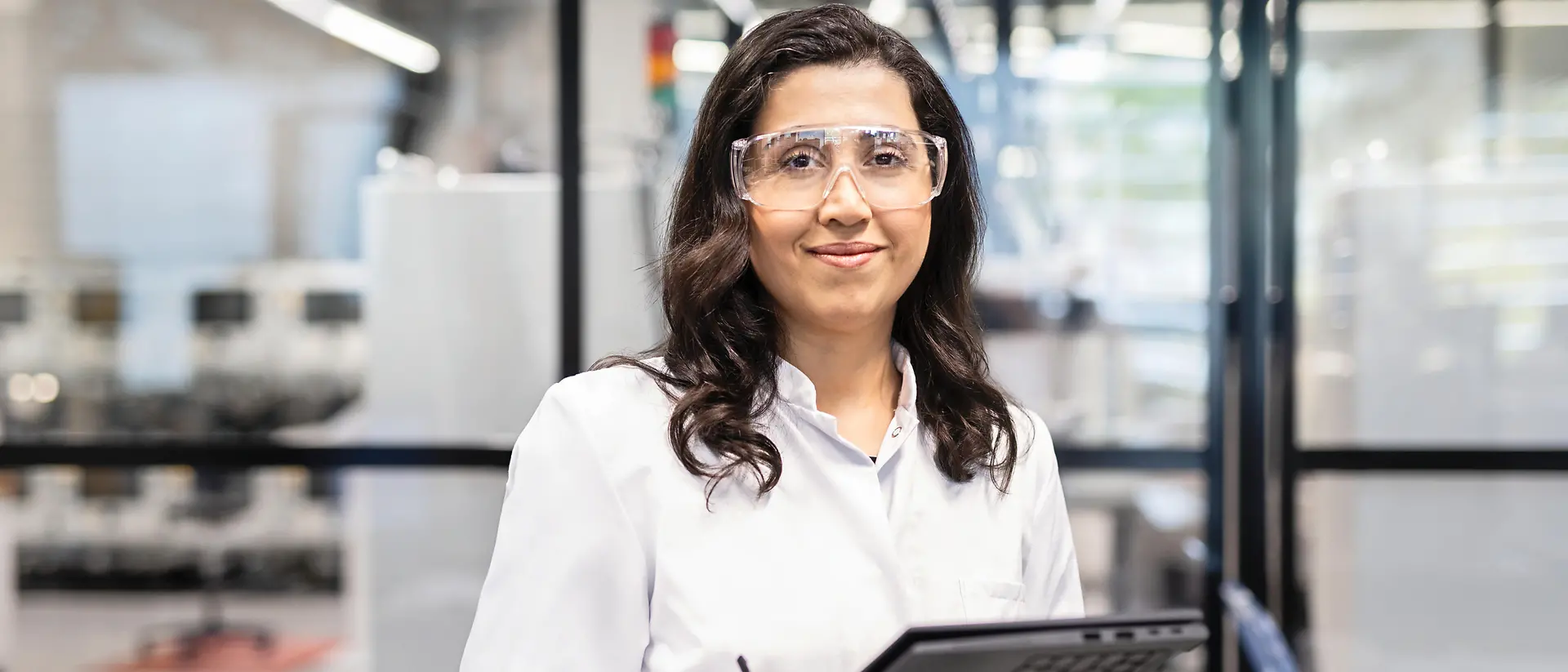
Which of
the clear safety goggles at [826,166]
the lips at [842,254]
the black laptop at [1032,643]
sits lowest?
the black laptop at [1032,643]

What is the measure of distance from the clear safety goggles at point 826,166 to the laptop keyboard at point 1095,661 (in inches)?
16.4

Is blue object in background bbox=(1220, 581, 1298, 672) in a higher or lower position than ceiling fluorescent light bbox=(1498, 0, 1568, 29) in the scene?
lower

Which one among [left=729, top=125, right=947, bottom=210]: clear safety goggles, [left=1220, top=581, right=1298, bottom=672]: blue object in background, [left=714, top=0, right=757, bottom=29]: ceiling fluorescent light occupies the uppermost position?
[left=714, top=0, right=757, bottom=29]: ceiling fluorescent light

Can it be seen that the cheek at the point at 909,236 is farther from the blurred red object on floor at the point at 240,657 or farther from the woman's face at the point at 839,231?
the blurred red object on floor at the point at 240,657

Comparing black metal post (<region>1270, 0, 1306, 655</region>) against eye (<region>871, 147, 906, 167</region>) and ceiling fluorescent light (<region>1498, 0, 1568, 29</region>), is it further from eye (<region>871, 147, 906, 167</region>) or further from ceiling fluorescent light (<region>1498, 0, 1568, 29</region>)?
eye (<region>871, 147, 906, 167</region>)

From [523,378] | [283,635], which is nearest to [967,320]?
[523,378]

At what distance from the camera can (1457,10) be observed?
8.37 ft

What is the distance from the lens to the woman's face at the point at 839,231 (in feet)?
2.90

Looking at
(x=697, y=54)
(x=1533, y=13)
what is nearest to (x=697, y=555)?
(x=697, y=54)

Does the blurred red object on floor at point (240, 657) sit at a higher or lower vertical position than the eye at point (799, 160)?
lower

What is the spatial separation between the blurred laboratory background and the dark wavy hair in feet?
5.31

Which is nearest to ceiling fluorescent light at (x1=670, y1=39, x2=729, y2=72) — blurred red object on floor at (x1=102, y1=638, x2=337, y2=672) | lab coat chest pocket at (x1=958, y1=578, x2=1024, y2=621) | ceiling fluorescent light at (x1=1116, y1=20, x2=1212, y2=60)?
ceiling fluorescent light at (x1=1116, y1=20, x2=1212, y2=60)

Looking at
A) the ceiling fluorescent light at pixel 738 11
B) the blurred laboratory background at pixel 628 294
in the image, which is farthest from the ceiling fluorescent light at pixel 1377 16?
the ceiling fluorescent light at pixel 738 11

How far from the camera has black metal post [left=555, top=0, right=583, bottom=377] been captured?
8.34ft
